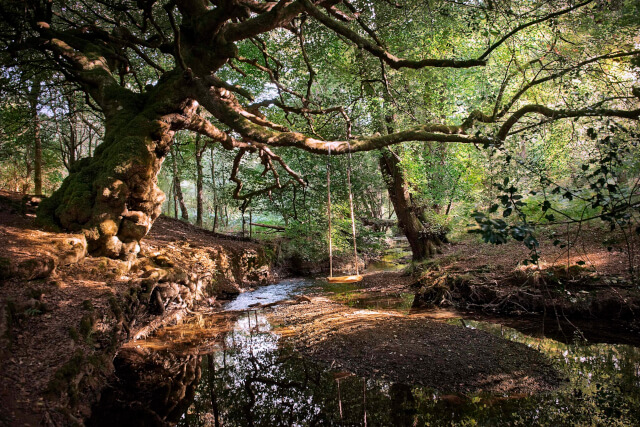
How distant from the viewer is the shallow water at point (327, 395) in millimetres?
3197

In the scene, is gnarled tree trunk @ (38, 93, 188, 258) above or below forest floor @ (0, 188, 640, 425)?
above

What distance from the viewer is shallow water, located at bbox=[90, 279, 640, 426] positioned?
3197 mm

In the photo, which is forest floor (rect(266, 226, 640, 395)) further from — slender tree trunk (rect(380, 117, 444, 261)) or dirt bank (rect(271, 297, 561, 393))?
slender tree trunk (rect(380, 117, 444, 261))

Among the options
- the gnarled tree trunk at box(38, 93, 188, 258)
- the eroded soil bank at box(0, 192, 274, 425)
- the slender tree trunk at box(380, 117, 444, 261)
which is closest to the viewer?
the eroded soil bank at box(0, 192, 274, 425)

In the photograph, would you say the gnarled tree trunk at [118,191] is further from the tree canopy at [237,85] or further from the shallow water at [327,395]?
the shallow water at [327,395]

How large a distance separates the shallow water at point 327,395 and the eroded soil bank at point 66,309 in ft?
1.50

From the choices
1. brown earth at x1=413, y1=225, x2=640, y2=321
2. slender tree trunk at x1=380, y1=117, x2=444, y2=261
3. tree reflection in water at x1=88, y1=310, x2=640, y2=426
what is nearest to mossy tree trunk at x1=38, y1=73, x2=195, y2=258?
tree reflection in water at x1=88, y1=310, x2=640, y2=426

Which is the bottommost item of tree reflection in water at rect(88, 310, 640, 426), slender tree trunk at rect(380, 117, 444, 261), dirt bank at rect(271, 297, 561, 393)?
tree reflection in water at rect(88, 310, 640, 426)

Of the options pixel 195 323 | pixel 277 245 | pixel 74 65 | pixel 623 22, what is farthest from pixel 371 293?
pixel 74 65

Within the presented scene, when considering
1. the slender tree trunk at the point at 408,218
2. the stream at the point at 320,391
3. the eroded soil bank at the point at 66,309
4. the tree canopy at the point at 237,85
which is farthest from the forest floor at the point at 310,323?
the slender tree trunk at the point at 408,218

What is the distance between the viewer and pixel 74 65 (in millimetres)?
7594

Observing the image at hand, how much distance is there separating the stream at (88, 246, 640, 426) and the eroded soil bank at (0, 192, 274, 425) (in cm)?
38

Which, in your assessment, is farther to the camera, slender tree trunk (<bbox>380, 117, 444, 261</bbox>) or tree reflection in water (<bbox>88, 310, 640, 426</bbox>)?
slender tree trunk (<bbox>380, 117, 444, 261</bbox>)

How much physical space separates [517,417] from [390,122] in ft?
29.9
